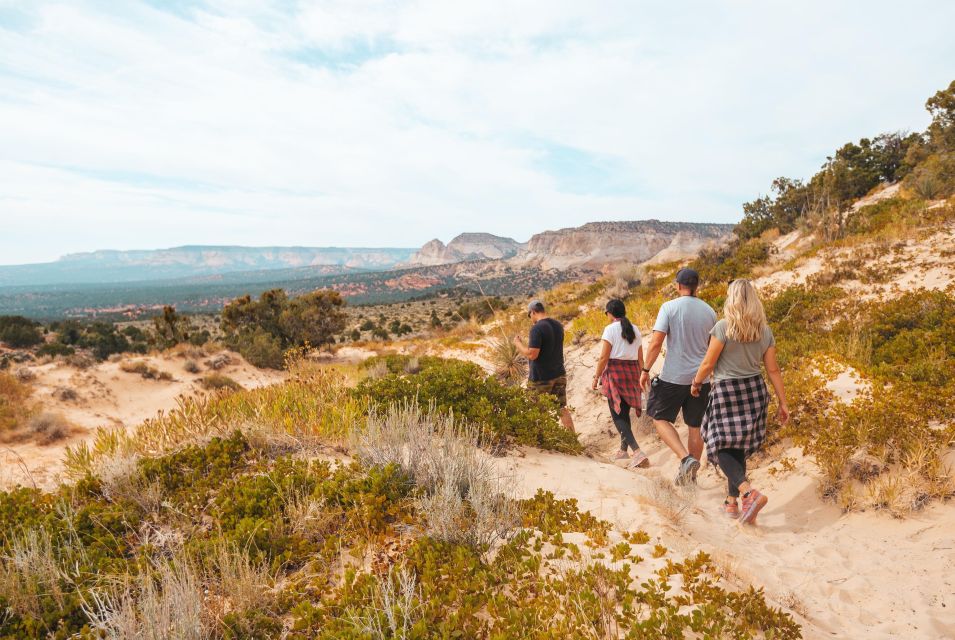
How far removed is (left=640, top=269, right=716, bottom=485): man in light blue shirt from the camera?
4.85m

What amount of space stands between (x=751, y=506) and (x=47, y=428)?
13.7m

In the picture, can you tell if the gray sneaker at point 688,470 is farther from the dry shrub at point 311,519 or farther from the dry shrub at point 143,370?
the dry shrub at point 143,370

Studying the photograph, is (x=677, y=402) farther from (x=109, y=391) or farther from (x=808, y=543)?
(x=109, y=391)

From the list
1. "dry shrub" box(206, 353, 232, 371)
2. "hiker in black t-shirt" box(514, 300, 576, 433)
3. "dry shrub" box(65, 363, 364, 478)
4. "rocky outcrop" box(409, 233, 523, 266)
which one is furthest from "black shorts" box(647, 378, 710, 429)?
"rocky outcrop" box(409, 233, 523, 266)

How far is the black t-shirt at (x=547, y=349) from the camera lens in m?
6.06

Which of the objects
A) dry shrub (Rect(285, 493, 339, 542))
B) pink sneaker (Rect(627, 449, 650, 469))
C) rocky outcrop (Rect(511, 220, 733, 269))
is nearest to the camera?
dry shrub (Rect(285, 493, 339, 542))

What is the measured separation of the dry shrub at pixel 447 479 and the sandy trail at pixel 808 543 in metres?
0.65

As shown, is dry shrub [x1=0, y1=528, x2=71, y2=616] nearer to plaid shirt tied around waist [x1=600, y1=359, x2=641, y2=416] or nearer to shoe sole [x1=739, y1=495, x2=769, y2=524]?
shoe sole [x1=739, y1=495, x2=769, y2=524]

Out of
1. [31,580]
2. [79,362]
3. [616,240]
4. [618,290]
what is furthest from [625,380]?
[616,240]

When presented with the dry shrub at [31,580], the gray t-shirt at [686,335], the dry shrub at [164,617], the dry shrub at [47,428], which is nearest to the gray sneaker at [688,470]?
the gray t-shirt at [686,335]

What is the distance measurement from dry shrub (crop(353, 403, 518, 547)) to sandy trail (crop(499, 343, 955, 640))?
65 cm

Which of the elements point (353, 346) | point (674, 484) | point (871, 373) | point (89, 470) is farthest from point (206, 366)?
point (871, 373)

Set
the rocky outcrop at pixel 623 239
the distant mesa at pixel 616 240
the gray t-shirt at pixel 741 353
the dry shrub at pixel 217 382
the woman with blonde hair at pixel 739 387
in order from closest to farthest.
Result: the woman with blonde hair at pixel 739 387 < the gray t-shirt at pixel 741 353 < the dry shrub at pixel 217 382 < the distant mesa at pixel 616 240 < the rocky outcrop at pixel 623 239

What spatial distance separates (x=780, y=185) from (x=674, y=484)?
29763 mm
